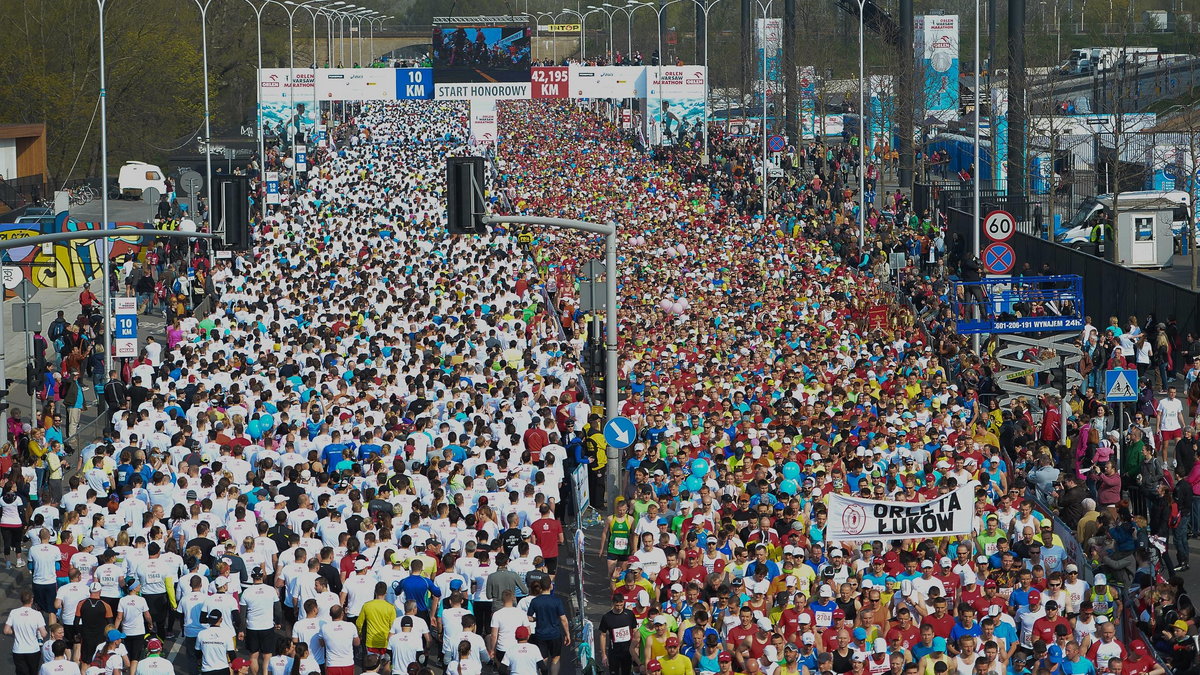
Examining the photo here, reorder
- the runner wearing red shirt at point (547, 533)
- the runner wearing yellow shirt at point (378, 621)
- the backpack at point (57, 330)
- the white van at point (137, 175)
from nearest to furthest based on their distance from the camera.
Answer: the runner wearing yellow shirt at point (378, 621) < the runner wearing red shirt at point (547, 533) < the backpack at point (57, 330) < the white van at point (137, 175)

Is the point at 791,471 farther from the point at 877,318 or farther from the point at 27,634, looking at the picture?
the point at 877,318

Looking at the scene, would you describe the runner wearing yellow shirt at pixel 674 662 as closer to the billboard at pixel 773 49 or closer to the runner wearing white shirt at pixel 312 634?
the runner wearing white shirt at pixel 312 634

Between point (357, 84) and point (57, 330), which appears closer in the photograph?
point (57, 330)

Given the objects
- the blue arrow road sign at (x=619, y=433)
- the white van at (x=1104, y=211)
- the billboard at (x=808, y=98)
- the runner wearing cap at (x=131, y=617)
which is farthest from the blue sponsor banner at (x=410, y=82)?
the runner wearing cap at (x=131, y=617)

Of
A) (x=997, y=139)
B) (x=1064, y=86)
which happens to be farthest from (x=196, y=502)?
(x=1064, y=86)

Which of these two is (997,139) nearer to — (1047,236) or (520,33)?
(1047,236)

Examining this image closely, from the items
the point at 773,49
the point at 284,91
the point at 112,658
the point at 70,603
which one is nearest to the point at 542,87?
the point at 284,91
